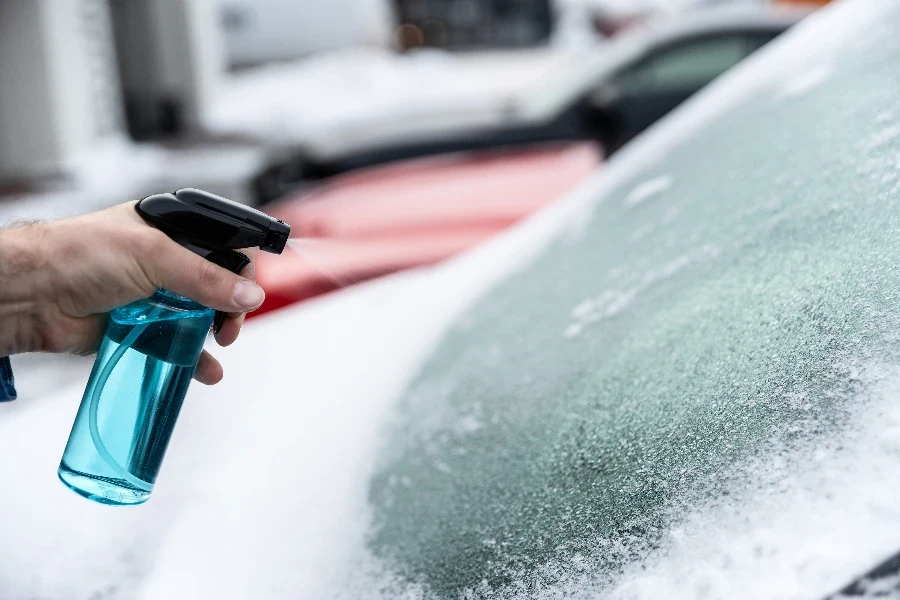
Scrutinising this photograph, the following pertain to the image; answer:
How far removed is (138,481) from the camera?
1.07m

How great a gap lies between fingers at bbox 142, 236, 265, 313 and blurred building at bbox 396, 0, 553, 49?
1618 cm

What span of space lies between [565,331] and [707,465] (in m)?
0.42

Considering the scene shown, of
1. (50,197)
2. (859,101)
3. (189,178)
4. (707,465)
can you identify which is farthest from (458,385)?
(50,197)

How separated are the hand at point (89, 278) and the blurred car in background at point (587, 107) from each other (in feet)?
13.5

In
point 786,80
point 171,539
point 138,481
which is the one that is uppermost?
point 786,80

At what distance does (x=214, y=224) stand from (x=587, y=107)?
15.2ft

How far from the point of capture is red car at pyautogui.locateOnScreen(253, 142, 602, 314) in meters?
2.51

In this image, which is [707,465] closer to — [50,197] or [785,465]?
[785,465]

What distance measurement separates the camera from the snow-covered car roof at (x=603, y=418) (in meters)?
0.82

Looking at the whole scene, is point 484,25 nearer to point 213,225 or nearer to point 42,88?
point 42,88

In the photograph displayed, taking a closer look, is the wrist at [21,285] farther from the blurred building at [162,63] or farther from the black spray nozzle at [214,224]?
the blurred building at [162,63]

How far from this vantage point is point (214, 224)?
973 millimetres

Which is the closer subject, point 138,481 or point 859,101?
point 138,481

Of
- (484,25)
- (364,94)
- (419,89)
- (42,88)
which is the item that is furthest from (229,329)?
(484,25)
